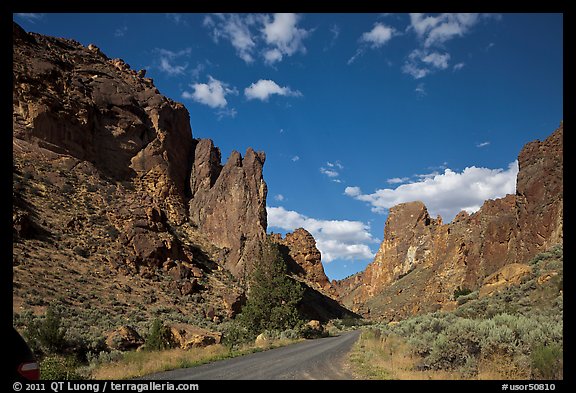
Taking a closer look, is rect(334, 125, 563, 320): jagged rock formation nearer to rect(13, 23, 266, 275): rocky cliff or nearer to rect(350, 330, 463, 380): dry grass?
rect(350, 330, 463, 380): dry grass

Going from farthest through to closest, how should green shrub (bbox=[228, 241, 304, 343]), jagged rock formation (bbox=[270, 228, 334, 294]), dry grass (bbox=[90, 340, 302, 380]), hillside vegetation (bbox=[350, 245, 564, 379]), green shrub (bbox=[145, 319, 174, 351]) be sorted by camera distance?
jagged rock formation (bbox=[270, 228, 334, 294]), green shrub (bbox=[228, 241, 304, 343]), green shrub (bbox=[145, 319, 174, 351]), dry grass (bbox=[90, 340, 302, 380]), hillside vegetation (bbox=[350, 245, 564, 379])

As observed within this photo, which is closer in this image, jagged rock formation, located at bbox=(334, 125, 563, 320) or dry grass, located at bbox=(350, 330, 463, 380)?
dry grass, located at bbox=(350, 330, 463, 380)

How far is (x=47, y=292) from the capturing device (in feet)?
103

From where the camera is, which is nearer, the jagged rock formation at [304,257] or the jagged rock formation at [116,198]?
the jagged rock formation at [116,198]

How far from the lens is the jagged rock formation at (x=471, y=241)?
39.1m

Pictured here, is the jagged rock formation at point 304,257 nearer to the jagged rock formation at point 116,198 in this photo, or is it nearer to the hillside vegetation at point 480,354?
the jagged rock formation at point 116,198

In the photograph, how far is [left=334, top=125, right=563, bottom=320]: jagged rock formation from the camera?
1539 inches

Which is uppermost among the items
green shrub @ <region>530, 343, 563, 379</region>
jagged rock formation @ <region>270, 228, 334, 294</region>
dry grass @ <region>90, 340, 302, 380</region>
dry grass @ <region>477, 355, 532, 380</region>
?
jagged rock formation @ <region>270, 228, 334, 294</region>

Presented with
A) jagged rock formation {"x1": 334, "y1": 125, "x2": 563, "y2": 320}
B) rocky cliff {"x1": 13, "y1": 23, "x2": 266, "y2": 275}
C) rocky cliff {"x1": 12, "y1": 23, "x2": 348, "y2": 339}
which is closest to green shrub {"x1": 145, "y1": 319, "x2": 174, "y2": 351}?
rocky cliff {"x1": 12, "y1": 23, "x2": 348, "y2": 339}

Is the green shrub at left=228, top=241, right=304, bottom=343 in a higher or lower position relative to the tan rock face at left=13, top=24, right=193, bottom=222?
lower

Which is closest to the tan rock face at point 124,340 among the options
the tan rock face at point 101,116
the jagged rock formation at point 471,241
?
the jagged rock formation at point 471,241
